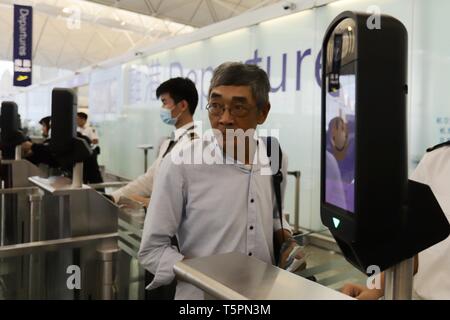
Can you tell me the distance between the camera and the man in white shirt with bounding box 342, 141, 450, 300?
1.38m

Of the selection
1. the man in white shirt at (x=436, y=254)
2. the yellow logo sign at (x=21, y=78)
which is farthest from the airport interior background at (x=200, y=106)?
the yellow logo sign at (x=21, y=78)

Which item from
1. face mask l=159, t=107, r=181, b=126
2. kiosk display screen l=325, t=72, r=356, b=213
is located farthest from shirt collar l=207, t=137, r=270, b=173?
face mask l=159, t=107, r=181, b=126

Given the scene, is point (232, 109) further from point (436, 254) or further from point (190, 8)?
point (190, 8)

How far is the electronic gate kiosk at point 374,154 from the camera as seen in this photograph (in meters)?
0.59

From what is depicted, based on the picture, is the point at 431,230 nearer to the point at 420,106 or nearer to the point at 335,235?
the point at 335,235

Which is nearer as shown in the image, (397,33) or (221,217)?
(397,33)

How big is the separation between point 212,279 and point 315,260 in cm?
427

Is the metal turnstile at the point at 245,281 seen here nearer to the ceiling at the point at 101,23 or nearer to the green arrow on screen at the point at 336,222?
the green arrow on screen at the point at 336,222

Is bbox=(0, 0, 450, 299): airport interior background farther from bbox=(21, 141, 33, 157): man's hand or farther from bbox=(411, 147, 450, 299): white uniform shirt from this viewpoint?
bbox=(21, 141, 33, 157): man's hand

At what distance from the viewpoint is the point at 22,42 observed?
927 cm

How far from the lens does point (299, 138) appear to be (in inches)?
221

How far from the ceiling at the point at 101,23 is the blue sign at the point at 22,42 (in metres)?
1.61
